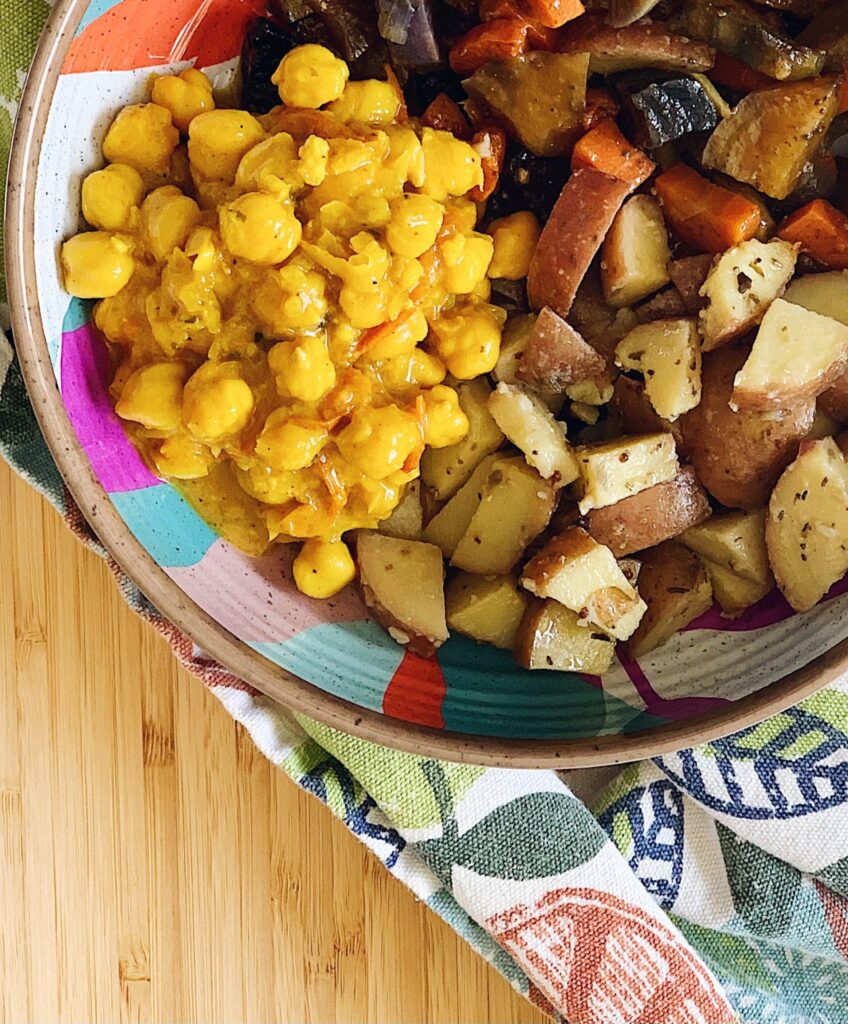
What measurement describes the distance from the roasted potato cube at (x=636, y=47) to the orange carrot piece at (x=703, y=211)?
0.16 m

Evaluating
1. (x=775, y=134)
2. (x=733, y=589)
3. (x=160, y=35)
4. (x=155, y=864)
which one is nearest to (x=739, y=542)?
(x=733, y=589)

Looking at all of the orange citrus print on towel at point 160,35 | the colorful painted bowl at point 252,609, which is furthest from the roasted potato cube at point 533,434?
the orange citrus print on towel at point 160,35

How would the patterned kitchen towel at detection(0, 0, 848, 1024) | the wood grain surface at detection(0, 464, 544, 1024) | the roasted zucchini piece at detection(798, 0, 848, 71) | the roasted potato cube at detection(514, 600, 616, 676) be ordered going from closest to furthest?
the roasted zucchini piece at detection(798, 0, 848, 71) → the roasted potato cube at detection(514, 600, 616, 676) → the patterned kitchen towel at detection(0, 0, 848, 1024) → the wood grain surface at detection(0, 464, 544, 1024)

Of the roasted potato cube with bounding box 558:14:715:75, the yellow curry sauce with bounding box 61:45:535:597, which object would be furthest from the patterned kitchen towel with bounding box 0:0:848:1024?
the roasted potato cube with bounding box 558:14:715:75

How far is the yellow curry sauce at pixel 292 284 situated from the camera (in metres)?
1.57

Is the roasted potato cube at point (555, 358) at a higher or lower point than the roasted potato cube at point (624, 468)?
higher

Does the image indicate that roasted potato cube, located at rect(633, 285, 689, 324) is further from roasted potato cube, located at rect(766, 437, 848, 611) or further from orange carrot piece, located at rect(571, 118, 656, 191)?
roasted potato cube, located at rect(766, 437, 848, 611)

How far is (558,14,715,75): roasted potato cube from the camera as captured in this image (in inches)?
64.1

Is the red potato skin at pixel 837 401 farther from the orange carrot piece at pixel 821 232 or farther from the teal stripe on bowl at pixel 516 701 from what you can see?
the teal stripe on bowl at pixel 516 701

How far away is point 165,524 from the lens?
169 cm

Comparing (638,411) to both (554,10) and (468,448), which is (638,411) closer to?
(468,448)

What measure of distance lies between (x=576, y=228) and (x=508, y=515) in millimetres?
437

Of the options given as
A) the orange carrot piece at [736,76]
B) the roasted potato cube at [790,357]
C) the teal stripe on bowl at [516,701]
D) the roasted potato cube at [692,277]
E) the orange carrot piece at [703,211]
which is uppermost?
the orange carrot piece at [736,76]

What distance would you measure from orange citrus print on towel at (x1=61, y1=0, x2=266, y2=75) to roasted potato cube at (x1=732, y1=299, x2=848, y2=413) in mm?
920
